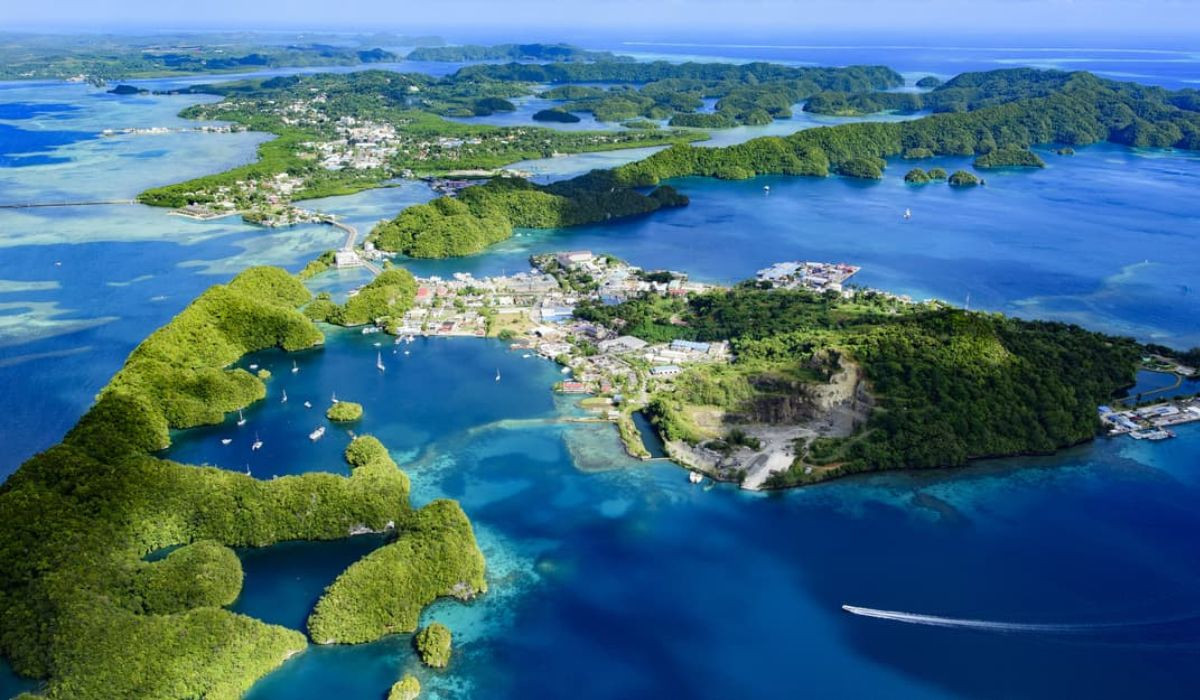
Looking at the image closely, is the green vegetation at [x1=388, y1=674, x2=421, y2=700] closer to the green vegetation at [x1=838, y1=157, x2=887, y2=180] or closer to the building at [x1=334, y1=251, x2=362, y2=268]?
the building at [x1=334, y1=251, x2=362, y2=268]

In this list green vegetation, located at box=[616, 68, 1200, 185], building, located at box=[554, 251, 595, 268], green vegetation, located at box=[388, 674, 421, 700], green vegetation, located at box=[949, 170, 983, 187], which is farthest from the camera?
green vegetation, located at box=[616, 68, 1200, 185]

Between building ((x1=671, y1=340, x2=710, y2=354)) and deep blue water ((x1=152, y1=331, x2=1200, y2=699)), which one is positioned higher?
building ((x1=671, y1=340, x2=710, y2=354))

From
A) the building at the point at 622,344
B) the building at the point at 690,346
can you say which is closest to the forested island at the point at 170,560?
the building at the point at 622,344

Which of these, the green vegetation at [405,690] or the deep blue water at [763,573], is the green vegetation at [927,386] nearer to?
the deep blue water at [763,573]

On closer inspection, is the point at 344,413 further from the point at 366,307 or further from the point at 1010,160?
the point at 1010,160

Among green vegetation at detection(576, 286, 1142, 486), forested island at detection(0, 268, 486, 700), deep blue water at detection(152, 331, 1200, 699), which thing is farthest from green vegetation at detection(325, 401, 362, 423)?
green vegetation at detection(576, 286, 1142, 486)

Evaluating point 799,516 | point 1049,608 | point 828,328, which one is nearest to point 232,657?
point 799,516

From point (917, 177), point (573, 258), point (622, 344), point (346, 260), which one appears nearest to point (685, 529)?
point (622, 344)
